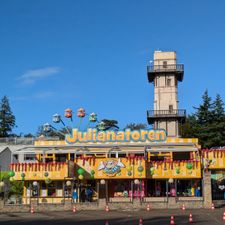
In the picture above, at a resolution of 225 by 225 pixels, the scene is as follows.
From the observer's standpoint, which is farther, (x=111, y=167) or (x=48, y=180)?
(x=111, y=167)

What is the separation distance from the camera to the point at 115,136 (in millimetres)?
47906

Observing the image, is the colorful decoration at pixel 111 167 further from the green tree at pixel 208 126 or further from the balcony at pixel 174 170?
the green tree at pixel 208 126

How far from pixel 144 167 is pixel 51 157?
38.2 ft

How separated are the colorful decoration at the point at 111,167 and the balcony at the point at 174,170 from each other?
8.62ft

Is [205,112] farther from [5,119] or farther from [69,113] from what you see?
[5,119]

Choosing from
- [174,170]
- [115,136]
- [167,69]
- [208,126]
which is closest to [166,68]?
[167,69]

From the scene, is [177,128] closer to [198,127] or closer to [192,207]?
[198,127]

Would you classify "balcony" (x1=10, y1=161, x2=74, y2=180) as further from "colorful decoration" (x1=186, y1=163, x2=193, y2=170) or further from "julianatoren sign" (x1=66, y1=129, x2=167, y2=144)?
"colorful decoration" (x1=186, y1=163, x2=193, y2=170)

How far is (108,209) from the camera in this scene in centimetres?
3662

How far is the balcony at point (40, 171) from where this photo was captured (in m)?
41.8

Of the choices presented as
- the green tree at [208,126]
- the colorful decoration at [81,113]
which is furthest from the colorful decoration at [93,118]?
the green tree at [208,126]

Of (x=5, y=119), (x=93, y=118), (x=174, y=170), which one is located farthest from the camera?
(x=5, y=119)

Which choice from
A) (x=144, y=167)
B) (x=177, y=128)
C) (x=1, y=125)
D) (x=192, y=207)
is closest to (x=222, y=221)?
(x=192, y=207)

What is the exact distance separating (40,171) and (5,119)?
6511 centimetres
